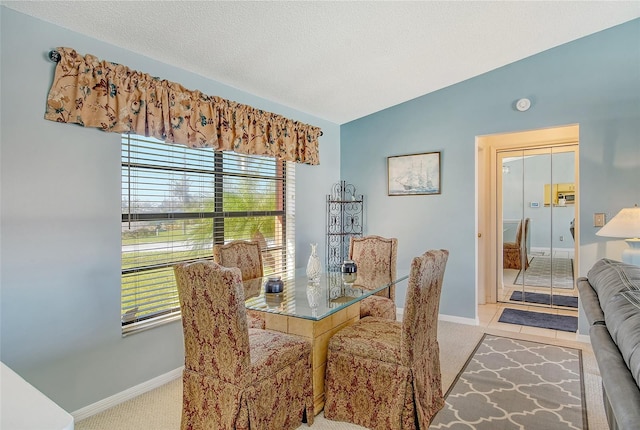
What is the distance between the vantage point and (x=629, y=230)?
2.95 m

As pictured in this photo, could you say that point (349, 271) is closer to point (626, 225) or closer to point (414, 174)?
point (414, 174)

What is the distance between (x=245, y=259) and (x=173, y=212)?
2.23ft

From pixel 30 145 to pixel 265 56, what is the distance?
1.66 meters

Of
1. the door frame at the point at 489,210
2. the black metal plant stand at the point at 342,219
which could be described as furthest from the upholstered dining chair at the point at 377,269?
the door frame at the point at 489,210

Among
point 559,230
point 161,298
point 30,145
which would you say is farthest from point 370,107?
point 30,145

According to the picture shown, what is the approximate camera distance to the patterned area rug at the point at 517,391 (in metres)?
2.26

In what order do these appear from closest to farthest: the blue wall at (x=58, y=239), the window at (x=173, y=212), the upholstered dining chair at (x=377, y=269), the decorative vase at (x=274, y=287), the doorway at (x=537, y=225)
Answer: the blue wall at (x=58, y=239)
the decorative vase at (x=274, y=287)
the window at (x=173, y=212)
the upholstered dining chair at (x=377, y=269)
the doorway at (x=537, y=225)

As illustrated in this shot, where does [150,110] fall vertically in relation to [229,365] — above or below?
above

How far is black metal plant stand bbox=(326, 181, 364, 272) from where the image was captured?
4.72m

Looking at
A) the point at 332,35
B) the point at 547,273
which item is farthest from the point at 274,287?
the point at 547,273

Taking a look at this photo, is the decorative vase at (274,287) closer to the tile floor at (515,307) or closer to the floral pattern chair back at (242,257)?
the floral pattern chair back at (242,257)

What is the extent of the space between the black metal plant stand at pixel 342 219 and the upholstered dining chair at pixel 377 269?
1.11 metres

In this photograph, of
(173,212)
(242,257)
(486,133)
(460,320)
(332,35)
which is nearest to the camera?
(332,35)

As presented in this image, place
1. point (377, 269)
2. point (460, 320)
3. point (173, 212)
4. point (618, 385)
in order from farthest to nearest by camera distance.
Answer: point (460, 320) → point (377, 269) → point (173, 212) → point (618, 385)
